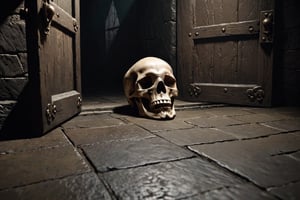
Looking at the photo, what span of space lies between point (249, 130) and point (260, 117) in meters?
0.60

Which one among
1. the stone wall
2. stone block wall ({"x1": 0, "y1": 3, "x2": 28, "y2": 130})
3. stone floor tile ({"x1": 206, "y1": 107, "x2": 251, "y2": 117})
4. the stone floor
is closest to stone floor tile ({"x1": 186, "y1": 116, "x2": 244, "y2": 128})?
the stone floor

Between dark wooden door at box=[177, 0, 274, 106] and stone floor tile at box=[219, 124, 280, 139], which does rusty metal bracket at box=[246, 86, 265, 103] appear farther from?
stone floor tile at box=[219, 124, 280, 139]

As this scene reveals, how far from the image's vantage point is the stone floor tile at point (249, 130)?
192cm

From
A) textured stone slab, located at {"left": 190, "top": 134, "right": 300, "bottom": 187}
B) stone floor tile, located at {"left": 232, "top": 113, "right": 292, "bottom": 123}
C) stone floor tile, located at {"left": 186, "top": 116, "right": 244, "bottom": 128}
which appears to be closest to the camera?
textured stone slab, located at {"left": 190, "top": 134, "right": 300, "bottom": 187}

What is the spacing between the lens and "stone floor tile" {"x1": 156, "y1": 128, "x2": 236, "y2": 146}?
5.83ft

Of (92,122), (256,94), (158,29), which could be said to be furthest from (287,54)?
(92,122)

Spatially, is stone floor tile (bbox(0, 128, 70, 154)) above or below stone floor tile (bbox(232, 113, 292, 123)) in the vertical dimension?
below

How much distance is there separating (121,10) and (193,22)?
289cm

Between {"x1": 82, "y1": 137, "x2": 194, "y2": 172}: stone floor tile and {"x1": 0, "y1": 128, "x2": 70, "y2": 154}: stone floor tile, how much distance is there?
0.79ft

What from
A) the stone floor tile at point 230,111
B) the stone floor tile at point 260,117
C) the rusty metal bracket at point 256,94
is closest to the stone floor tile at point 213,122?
the stone floor tile at point 260,117

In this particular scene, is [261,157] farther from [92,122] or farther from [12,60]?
[12,60]

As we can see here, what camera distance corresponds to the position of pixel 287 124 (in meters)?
2.27

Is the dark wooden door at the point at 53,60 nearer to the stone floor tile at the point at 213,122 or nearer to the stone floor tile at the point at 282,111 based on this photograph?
the stone floor tile at the point at 213,122

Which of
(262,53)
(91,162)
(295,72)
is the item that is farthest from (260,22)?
(91,162)
